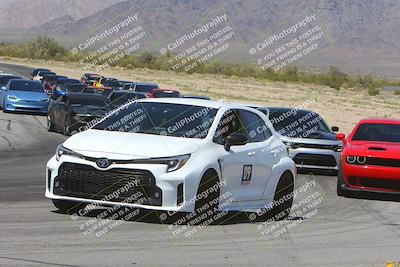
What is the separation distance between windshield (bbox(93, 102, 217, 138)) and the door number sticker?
77cm

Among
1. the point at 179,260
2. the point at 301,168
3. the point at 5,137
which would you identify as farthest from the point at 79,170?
the point at 5,137

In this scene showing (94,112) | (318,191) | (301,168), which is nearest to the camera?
(318,191)

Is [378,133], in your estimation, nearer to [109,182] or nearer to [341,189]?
[341,189]

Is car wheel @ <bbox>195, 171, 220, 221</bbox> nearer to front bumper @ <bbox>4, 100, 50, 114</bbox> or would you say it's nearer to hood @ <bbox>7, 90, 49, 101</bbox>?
front bumper @ <bbox>4, 100, 50, 114</bbox>

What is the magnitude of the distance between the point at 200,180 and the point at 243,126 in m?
1.69

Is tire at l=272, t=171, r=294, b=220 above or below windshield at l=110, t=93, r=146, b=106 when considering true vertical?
above

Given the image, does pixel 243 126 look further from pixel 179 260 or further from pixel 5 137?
pixel 5 137

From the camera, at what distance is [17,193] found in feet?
44.4

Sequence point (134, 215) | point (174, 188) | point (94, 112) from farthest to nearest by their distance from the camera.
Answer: point (94, 112) < point (134, 215) < point (174, 188)

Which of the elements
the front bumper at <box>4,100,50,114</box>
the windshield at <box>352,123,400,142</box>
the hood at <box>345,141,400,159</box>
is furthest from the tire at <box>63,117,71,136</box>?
the hood at <box>345,141,400,159</box>

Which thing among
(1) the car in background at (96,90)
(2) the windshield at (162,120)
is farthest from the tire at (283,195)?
(1) the car in background at (96,90)

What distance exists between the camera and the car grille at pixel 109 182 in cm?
1016

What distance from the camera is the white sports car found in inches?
400

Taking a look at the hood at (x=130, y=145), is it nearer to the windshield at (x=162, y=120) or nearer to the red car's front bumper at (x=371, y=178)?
the windshield at (x=162, y=120)
